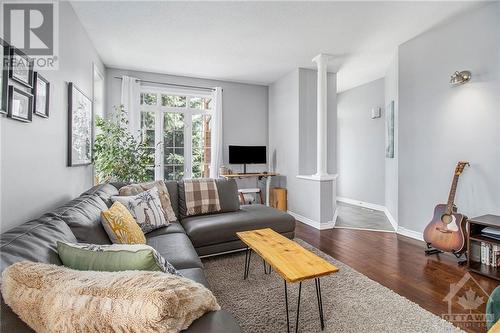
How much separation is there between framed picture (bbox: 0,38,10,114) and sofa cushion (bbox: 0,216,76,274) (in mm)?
705

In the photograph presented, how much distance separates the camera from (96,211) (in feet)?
5.91

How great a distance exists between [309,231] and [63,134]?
332 centimetres

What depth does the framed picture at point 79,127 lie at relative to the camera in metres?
2.51

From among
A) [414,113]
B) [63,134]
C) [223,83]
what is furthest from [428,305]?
[223,83]

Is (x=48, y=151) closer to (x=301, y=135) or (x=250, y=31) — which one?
(x=250, y=31)

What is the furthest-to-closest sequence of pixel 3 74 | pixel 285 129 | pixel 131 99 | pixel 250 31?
pixel 285 129 < pixel 131 99 < pixel 250 31 < pixel 3 74

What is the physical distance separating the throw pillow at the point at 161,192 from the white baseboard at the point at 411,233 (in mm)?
3138

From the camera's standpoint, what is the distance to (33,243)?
3.36ft

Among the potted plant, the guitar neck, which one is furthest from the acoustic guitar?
the potted plant

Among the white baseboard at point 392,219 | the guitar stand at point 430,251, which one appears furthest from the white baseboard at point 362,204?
the guitar stand at point 430,251

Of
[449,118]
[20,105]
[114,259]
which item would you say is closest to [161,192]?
[20,105]

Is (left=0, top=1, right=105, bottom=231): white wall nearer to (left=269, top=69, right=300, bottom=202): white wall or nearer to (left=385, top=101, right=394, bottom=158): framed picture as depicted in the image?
(left=269, top=69, right=300, bottom=202): white wall

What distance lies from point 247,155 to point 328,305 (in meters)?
3.58

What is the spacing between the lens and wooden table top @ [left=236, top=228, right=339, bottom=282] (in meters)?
1.47
